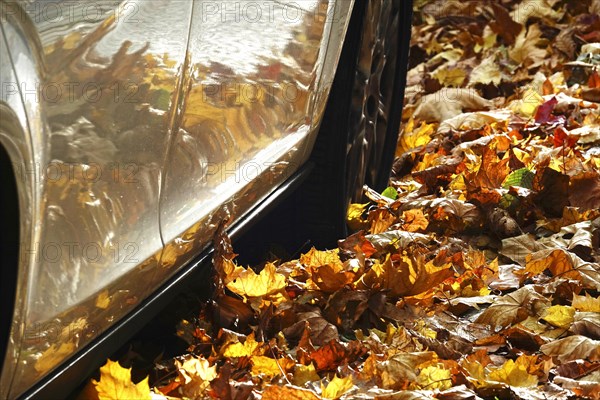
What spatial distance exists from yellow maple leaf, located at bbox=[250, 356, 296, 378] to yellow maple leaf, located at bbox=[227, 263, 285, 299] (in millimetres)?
346

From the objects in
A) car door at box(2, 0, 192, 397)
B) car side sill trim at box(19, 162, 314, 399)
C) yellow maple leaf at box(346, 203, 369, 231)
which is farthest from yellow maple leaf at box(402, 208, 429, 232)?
car door at box(2, 0, 192, 397)

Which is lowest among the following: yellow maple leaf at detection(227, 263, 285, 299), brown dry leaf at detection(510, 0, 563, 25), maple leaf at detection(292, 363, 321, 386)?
maple leaf at detection(292, 363, 321, 386)

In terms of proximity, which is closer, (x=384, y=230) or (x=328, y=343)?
(x=328, y=343)

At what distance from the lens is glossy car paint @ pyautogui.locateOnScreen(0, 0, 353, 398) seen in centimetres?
179

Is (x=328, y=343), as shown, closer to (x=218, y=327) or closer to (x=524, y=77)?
(x=218, y=327)

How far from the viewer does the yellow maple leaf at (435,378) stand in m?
2.57

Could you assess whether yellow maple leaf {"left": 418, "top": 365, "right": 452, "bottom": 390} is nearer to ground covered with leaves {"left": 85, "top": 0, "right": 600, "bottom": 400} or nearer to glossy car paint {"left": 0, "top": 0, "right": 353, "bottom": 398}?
ground covered with leaves {"left": 85, "top": 0, "right": 600, "bottom": 400}

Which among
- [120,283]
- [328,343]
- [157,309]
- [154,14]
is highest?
[154,14]

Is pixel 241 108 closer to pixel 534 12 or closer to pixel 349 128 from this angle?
pixel 349 128

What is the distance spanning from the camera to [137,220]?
2.23 metres

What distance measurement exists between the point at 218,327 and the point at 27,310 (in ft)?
3.75

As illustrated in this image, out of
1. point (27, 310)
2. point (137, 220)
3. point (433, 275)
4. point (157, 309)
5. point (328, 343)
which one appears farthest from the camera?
point (433, 275)

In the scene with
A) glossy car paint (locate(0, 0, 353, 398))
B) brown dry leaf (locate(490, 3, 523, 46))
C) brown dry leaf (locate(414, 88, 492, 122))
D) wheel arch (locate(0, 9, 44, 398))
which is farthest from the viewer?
brown dry leaf (locate(490, 3, 523, 46))

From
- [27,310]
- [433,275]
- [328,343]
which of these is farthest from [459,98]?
[27,310]
